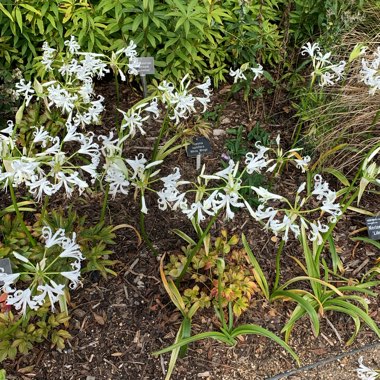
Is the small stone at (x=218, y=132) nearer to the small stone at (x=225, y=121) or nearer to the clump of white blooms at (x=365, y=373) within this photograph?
the small stone at (x=225, y=121)

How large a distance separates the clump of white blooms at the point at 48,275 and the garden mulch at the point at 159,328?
287 millimetres

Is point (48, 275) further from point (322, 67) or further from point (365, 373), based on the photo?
point (322, 67)

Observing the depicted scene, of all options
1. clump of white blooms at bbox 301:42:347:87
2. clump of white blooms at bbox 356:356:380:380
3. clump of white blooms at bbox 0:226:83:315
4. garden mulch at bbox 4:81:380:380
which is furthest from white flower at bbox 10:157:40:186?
clump of white blooms at bbox 356:356:380:380

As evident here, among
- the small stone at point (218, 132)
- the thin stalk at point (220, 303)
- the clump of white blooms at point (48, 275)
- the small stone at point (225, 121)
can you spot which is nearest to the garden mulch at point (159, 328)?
the thin stalk at point (220, 303)

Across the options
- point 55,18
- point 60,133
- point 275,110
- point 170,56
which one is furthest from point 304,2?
point 60,133

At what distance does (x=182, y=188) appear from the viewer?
9.41 ft

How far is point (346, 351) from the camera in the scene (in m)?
2.35

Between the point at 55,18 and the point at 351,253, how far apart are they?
7.69ft

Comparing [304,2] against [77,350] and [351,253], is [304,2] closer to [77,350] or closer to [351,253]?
[351,253]

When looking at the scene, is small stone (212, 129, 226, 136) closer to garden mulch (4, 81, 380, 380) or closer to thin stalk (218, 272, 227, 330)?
garden mulch (4, 81, 380, 380)

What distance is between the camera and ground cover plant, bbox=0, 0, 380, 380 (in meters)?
1.91

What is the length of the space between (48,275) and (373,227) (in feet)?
5.69

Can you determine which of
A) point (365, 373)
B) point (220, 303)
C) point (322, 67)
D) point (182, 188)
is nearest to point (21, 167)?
point (220, 303)

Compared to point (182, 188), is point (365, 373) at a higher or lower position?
lower
